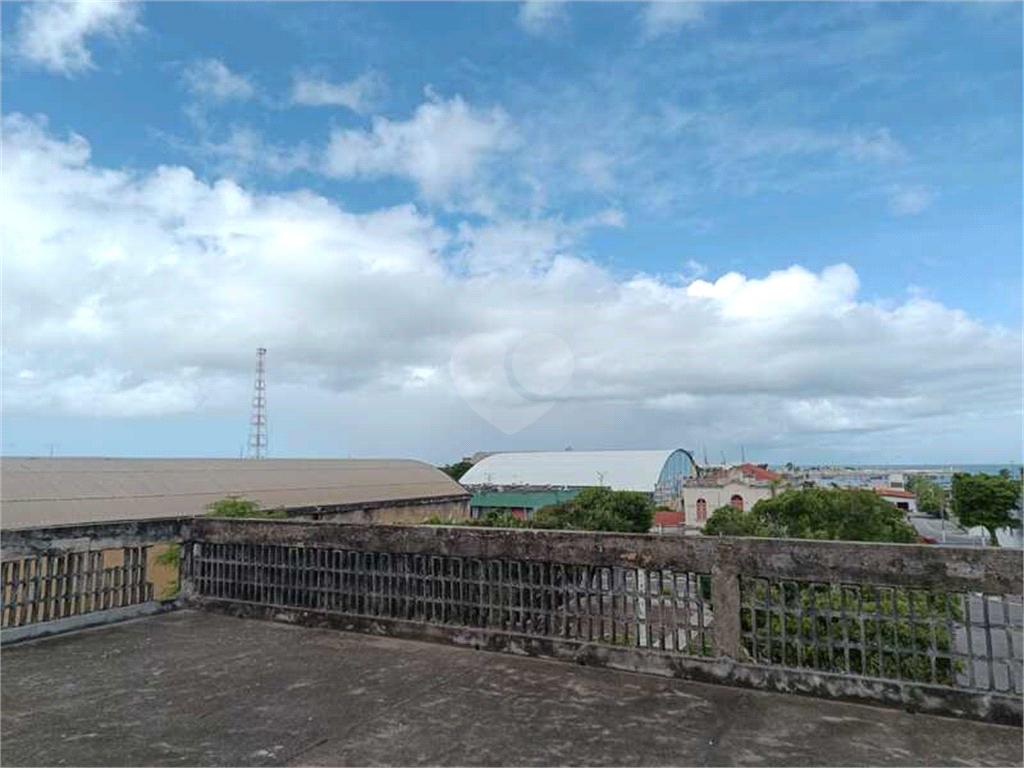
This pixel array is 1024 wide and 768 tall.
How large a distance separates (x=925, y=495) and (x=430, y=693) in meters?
110

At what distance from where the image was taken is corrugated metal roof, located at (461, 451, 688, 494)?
2729 inches

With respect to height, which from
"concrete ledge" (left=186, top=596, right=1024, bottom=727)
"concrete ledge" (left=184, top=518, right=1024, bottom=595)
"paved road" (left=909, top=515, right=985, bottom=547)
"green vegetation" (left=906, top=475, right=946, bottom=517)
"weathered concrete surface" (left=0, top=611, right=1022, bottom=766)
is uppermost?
"concrete ledge" (left=184, top=518, right=1024, bottom=595)

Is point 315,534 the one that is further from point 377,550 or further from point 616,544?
point 616,544

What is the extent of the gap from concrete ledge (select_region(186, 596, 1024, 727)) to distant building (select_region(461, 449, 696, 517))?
2128 inches

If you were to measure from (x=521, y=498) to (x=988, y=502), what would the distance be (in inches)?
1330

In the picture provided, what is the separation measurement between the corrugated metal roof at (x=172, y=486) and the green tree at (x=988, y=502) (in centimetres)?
3926

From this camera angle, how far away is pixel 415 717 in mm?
3439

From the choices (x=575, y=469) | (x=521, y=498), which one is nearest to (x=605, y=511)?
(x=521, y=498)

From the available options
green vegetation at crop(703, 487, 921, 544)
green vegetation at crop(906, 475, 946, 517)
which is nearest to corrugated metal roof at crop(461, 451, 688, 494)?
green vegetation at crop(703, 487, 921, 544)

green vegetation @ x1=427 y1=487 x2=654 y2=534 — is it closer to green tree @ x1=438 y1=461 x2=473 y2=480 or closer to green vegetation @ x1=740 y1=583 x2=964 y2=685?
green vegetation @ x1=740 y1=583 x2=964 y2=685

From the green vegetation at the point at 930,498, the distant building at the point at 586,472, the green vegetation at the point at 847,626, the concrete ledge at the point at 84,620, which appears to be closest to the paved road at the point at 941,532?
the green vegetation at the point at 930,498

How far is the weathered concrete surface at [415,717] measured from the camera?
301cm

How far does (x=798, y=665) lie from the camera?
3.80 meters

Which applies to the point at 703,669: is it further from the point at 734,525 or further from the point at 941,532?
the point at 941,532
